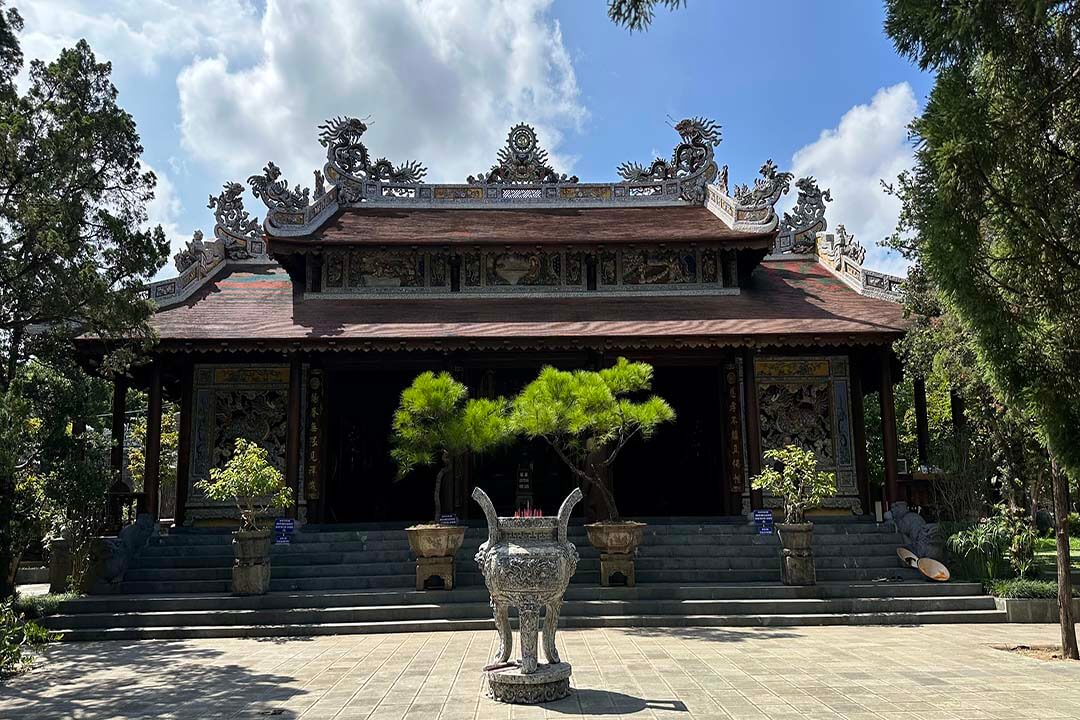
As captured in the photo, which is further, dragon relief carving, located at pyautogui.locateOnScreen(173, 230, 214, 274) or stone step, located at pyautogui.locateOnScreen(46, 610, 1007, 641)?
dragon relief carving, located at pyautogui.locateOnScreen(173, 230, 214, 274)

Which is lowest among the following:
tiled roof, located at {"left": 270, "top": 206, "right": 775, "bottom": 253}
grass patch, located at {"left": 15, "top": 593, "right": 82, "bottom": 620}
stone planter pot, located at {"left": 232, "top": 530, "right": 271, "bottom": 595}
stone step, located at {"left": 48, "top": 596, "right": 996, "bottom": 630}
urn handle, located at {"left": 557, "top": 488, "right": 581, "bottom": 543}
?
stone step, located at {"left": 48, "top": 596, "right": 996, "bottom": 630}

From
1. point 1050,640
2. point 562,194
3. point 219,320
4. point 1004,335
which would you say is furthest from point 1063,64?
point 562,194

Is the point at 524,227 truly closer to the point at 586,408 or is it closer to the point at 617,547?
the point at 586,408

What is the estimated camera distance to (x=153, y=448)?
12.4 meters

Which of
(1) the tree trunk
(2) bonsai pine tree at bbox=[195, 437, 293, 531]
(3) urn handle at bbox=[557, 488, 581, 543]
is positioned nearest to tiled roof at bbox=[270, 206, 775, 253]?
(2) bonsai pine tree at bbox=[195, 437, 293, 531]

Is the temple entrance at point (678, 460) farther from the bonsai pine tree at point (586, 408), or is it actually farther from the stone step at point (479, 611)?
the stone step at point (479, 611)

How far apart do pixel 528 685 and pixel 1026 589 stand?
23.6ft

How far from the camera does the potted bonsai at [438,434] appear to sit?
10.2 metres

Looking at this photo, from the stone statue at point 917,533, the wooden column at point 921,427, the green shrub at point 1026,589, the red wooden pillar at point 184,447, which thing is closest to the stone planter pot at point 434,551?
the red wooden pillar at point 184,447

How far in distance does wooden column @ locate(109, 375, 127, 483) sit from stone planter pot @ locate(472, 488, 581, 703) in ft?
26.1

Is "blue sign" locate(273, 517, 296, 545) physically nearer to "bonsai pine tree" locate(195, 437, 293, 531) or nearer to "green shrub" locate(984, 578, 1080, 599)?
"bonsai pine tree" locate(195, 437, 293, 531)

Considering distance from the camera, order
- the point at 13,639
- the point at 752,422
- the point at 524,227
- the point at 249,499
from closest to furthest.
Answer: the point at 13,639
the point at 249,499
the point at 752,422
the point at 524,227

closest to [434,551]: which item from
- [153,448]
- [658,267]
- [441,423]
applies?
[441,423]

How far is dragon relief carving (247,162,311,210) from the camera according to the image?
1549cm
